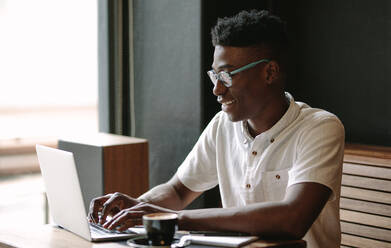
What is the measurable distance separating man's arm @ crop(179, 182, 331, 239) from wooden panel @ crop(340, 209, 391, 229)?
134 centimetres

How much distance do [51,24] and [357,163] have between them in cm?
274

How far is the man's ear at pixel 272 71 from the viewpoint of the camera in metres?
2.65

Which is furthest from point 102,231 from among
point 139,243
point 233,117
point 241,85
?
point 241,85

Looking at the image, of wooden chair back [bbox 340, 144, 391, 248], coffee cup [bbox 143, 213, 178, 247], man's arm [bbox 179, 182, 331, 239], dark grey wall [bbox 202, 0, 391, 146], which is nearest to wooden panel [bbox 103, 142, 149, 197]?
dark grey wall [bbox 202, 0, 391, 146]

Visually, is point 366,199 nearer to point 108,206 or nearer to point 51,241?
point 108,206

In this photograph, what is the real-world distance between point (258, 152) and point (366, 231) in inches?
49.3

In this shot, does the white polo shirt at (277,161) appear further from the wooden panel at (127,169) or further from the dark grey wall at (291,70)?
the dark grey wall at (291,70)

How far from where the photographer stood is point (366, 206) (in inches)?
140

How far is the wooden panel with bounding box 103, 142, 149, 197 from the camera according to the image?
3.99 meters

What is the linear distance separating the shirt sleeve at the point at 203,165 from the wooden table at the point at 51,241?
2.32ft

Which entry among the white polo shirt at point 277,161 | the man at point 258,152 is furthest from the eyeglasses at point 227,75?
the white polo shirt at point 277,161

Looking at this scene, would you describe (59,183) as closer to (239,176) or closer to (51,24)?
(239,176)

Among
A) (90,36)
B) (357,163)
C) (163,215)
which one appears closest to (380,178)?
(357,163)

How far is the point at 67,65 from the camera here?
5.21 m
